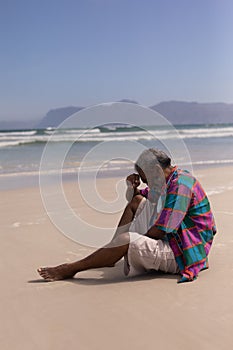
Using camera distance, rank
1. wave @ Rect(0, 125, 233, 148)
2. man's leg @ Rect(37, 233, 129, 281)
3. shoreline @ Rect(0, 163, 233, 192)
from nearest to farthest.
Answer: man's leg @ Rect(37, 233, 129, 281) < shoreline @ Rect(0, 163, 233, 192) < wave @ Rect(0, 125, 233, 148)

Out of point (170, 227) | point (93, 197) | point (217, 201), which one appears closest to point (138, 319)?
point (170, 227)

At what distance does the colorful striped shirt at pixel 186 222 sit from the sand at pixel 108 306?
0.15 m

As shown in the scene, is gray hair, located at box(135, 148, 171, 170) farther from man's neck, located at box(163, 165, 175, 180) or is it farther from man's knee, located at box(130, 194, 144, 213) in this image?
man's knee, located at box(130, 194, 144, 213)

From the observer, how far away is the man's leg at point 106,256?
304cm

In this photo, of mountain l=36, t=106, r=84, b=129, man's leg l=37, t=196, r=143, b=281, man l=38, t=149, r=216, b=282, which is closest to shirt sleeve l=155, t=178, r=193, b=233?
man l=38, t=149, r=216, b=282

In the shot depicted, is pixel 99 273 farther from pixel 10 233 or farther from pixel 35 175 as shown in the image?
pixel 35 175

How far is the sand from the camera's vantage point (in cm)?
222

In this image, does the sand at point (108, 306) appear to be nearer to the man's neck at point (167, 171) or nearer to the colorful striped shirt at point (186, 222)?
the colorful striped shirt at point (186, 222)

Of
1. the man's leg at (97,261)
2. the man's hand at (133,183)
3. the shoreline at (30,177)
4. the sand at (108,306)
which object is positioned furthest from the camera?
the shoreline at (30,177)

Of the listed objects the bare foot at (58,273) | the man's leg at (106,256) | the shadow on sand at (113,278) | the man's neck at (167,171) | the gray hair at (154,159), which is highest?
the gray hair at (154,159)

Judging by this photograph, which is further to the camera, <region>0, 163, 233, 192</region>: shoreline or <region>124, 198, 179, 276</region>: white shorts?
<region>0, 163, 233, 192</region>: shoreline

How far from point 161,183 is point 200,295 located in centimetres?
79

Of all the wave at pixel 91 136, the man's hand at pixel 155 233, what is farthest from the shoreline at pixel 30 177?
the wave at pixel 91 136

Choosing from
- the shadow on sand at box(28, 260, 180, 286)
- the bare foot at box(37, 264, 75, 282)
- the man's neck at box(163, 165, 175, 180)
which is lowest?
the shadow on sand at box(28, 260, 180, 286)
